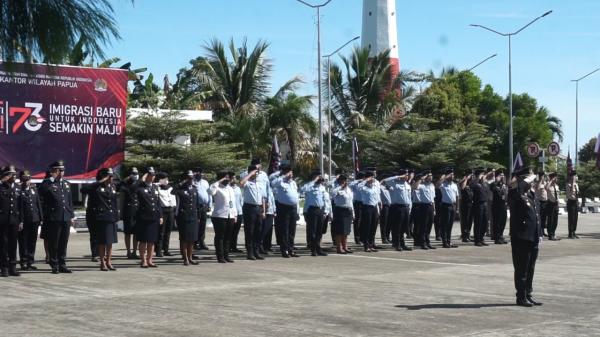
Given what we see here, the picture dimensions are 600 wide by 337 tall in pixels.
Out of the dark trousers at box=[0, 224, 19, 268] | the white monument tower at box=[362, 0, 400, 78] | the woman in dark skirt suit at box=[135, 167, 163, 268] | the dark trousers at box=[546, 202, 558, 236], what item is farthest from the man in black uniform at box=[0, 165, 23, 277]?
the white monument tower at box=[362, 0, 400, 78]

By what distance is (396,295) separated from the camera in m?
11.7

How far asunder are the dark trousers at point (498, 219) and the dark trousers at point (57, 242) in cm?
1138

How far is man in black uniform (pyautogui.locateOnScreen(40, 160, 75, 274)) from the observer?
14.2m

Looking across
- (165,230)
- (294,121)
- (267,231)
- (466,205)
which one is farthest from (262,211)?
(294,121)

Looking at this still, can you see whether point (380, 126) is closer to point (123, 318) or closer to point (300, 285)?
point (300, 285)

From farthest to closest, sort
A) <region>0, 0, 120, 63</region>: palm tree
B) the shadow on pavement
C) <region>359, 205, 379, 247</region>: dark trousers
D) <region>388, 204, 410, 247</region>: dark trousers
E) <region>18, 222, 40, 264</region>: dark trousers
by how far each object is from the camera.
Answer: <region>388, 204, 410, 247</region>: dark trousers → <region>359, 205, 379, 247</region>: dark trousers → <region>18, 222, 40, 264</region>: dark trousers → the shadow on pavement → <region>0, 0, 120, 63</region>: palm tree

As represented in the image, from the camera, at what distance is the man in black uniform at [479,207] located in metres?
21.7

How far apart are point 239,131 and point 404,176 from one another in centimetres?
1877

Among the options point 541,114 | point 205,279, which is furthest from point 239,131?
point 541,114

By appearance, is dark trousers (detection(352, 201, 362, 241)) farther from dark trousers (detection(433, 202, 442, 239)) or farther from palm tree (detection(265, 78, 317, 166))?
palm tree (detection(265, 78, 317, 166))

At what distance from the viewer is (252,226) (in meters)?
17.1

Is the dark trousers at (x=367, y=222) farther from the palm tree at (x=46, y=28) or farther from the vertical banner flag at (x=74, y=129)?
the palm tree at (x=46, y=28)

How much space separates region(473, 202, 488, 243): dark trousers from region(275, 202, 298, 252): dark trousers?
5.59m

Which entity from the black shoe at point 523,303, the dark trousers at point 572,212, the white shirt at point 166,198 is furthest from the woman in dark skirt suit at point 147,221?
the dark trousers at point 572,212
